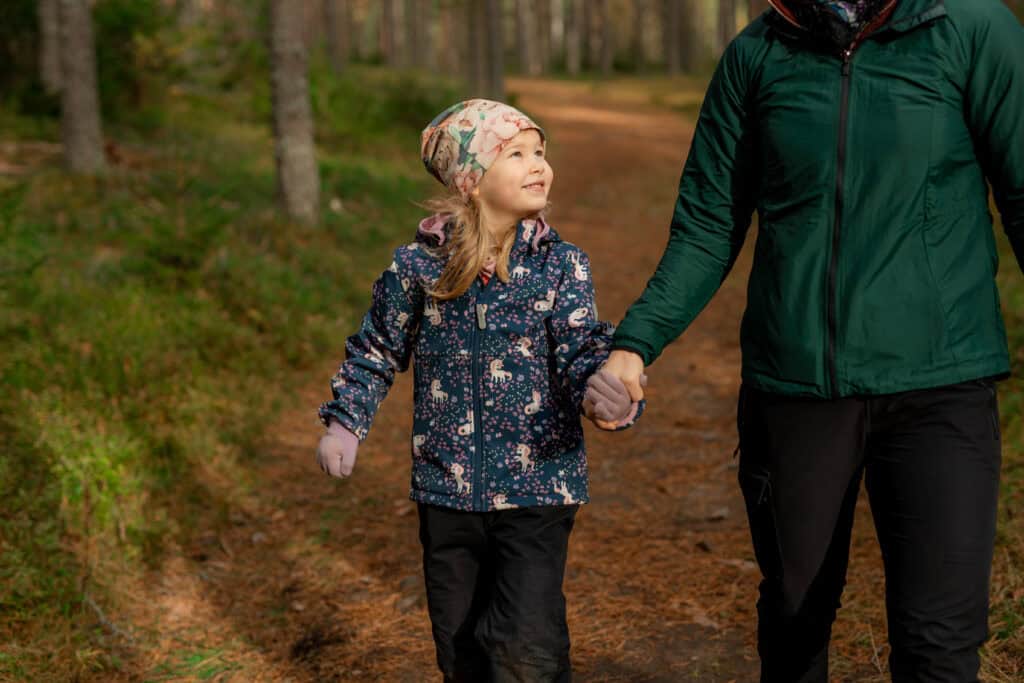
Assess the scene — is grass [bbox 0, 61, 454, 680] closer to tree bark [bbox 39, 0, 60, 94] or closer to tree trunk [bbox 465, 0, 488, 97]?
tree bark [bbox 39, 0, 60, 94]

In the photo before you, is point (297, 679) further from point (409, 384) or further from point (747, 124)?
point (409, 384)

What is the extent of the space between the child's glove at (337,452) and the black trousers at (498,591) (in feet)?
0.94

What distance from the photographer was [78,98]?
36.9ft

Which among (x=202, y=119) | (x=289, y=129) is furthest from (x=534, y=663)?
(x=202, y=119)

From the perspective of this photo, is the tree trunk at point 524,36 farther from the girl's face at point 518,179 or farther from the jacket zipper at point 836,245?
the jacket zipper at point 836,245

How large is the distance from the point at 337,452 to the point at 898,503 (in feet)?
5.00

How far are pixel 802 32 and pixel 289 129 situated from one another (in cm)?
904

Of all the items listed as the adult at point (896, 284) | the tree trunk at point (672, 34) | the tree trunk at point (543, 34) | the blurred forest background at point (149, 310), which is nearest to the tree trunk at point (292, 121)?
the blurred forest background at point (149, 310)

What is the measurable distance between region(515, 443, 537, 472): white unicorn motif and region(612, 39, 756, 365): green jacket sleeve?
44 cm

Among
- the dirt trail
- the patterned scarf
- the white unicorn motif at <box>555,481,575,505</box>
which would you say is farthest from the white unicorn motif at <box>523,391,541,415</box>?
the dirt trail

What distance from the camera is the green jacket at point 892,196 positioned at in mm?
2580

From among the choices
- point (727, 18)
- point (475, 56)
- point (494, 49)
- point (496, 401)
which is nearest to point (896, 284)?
point (496, 401)

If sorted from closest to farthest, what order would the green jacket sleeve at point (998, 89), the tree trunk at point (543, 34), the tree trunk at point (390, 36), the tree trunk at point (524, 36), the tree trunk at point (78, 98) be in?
the green jacket sleeve at point (998, 89) < the tree trunk at point (78, 98) < the tree trunk at point (390, 36) < the tree trunk at point (524, 36) < the tree trunk at point (543, 34)

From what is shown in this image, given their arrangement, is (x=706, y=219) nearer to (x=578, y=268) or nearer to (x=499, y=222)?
(x=578, y=268)
